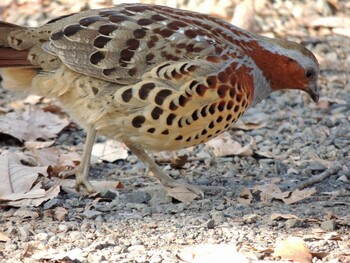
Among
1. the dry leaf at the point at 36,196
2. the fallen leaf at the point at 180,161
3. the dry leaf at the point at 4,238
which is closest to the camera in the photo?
the dry leaf at the point at 4,238

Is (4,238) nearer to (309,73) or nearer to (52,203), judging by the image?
(52,203)

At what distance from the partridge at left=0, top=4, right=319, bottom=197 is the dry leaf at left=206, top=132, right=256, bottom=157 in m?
0.92

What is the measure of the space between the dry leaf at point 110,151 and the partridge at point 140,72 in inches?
32.3

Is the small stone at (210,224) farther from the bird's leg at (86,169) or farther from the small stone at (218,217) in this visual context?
the bird's leg at (86,169)

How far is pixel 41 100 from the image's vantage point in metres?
8.52

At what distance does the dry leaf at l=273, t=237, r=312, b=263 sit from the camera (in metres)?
4.70

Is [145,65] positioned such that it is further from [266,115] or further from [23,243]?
[266,115]

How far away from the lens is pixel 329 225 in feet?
17.2

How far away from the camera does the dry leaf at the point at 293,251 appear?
4.70 meters

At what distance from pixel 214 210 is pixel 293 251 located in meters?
1.07

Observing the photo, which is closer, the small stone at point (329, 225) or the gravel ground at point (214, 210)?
the gravel ground at point (214, 210)

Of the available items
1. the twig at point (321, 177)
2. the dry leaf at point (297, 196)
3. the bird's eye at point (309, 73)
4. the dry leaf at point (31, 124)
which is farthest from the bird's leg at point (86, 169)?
the bird's eye at point (309, 73)

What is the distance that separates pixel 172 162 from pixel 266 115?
1.54m

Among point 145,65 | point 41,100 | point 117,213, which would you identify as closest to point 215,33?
point 145,65
